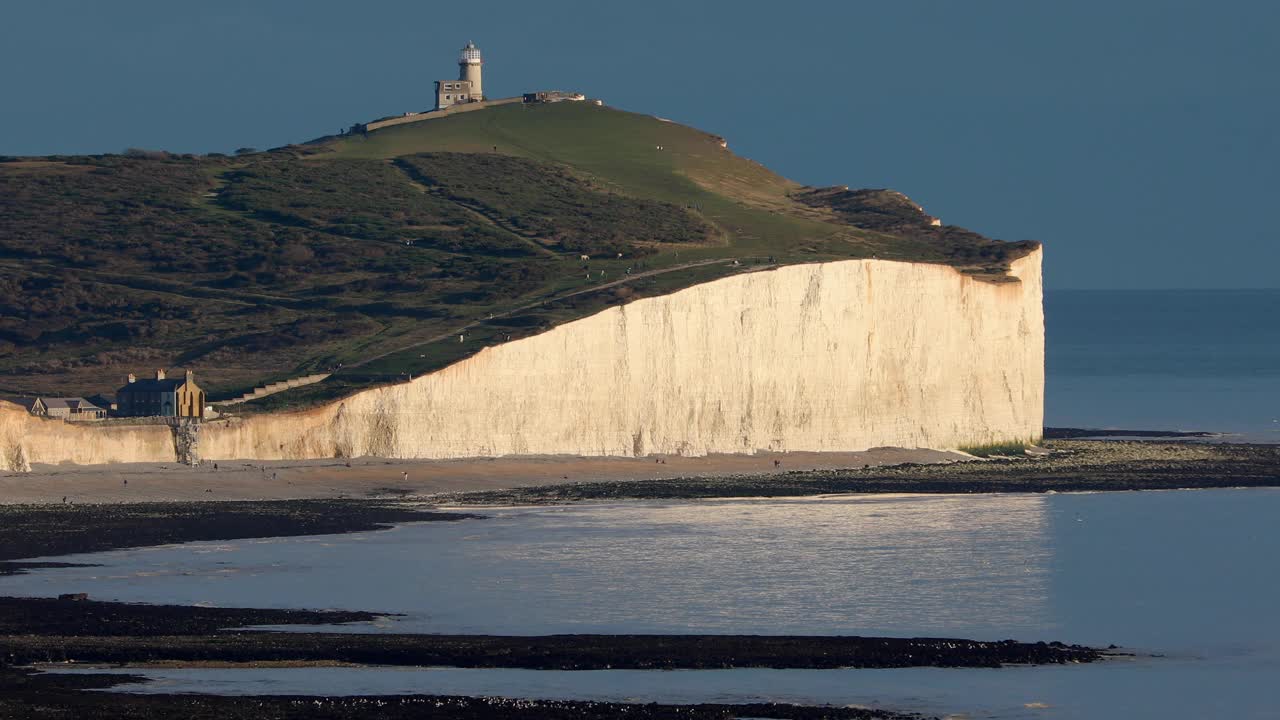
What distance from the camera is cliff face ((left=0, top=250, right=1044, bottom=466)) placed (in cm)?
6725

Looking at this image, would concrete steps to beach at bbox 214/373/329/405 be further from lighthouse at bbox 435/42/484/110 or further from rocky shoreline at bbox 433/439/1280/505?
lighthouse at bbox 435/42/484/110

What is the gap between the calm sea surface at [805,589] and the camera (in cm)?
3244

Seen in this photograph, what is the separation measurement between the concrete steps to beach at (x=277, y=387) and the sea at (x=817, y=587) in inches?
579

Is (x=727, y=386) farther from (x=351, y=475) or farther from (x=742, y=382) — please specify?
(x=351, y=475)

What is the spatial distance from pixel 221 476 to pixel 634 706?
32.1 m

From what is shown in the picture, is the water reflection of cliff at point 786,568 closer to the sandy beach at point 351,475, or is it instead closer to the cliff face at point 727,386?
the sandy beach at point 351,475

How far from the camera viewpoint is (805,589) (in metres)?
44.1

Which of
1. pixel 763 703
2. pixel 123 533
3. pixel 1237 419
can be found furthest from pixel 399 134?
pixel 763 703

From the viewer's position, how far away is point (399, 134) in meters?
122

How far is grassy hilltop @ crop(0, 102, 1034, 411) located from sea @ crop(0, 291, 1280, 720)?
18.0 meters

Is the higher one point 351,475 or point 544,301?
point 544,301

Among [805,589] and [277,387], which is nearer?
[805,589]

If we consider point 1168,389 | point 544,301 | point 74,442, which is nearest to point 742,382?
point 544,301

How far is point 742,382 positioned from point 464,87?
Answer: 5539cm
